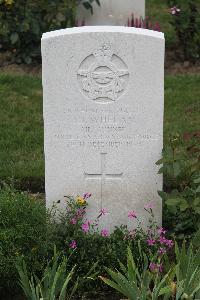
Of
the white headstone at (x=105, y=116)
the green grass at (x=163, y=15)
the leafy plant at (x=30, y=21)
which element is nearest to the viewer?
the white headstone at (x=105, y=116)

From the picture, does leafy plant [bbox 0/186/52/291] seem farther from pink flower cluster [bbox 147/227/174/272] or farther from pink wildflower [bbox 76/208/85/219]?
pink flower cluster [bbox 147/227/174/272]

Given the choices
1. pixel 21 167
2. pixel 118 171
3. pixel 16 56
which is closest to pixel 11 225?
pixel 118 171

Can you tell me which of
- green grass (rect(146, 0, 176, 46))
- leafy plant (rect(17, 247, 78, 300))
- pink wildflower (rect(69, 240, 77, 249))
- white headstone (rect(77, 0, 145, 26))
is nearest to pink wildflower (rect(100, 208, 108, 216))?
pink wildflower (rect(69, 240, 77, 249))

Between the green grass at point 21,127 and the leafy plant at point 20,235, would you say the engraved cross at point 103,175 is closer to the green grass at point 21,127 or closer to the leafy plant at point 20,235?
the leafy plant at point 20,235

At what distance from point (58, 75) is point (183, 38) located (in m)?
4.49

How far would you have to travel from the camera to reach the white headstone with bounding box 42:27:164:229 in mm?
4945

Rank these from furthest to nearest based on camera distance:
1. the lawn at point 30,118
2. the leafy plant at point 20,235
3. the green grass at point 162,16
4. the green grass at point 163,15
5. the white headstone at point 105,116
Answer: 1. the green grass at point 162,16
2. the green grass at point 163,15
3. the lawn at point 30,118
4. the white headstone at point 105,116
5. the leafy plant at point 20,235

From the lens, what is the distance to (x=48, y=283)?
4.36 metres

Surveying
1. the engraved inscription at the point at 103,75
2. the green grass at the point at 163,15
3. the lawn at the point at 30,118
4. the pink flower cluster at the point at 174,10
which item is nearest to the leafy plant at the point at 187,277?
the engraved inscription at the point at 103,75

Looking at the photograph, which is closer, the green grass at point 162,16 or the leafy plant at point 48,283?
the leafy plant at point 48,283

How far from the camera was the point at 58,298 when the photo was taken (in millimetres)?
4598

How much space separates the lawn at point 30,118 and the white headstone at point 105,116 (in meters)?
1.07

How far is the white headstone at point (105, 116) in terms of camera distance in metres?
4.95

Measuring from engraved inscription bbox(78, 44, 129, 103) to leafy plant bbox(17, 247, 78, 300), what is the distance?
3.48 ft
